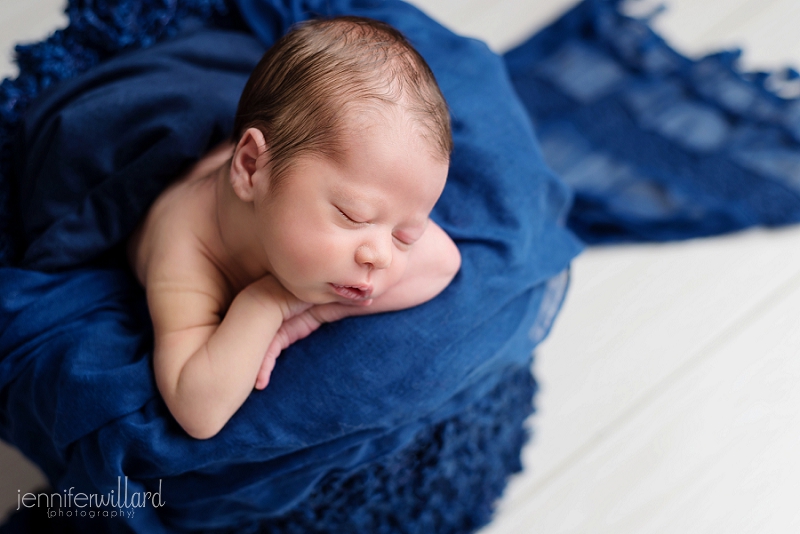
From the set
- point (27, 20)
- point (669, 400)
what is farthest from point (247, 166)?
point (27, 20)

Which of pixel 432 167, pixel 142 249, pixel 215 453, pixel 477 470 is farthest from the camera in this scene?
pixel 477 470

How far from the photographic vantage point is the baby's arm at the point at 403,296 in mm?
869

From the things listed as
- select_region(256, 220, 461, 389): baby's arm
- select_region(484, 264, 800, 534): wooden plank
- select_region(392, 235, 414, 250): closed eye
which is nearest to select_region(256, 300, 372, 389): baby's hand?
select_region(256, 220, 461, 389): baby's arm

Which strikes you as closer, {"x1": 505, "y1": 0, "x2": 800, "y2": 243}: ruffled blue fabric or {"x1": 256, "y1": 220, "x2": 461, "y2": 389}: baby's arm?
{"x1": 256, "y1": 220, "x2": 461, "y2": 389}: baby's arm

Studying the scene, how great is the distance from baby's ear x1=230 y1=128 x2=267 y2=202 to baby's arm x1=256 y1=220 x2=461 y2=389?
17 cm

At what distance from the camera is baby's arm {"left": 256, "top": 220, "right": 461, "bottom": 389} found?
34.2 inches

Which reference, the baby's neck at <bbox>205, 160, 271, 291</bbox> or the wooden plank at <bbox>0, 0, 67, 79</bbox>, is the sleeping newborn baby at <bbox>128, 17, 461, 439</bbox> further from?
the wooden plank at <bbox>0, 0, 67, 79</bbox>

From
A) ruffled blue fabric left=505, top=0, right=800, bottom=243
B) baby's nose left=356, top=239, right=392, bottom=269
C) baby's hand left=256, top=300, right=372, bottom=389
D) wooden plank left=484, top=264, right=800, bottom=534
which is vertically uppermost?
baby's nose left=356, top=239, right=392, bottom=269

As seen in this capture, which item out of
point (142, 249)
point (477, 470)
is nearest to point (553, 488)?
point (477, 470)

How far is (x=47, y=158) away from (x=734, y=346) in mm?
1113

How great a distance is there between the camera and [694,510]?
3.76ft

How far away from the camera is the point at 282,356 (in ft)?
2.95

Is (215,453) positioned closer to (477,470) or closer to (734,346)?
(477,470)

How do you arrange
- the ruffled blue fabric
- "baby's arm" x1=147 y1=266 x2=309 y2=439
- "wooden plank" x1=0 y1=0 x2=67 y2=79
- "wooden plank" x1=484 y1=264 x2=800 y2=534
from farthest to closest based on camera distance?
"wooden plank" x1=0 y1=0 x2=67 y2=79 < the ruffled blue fabric < "wooden plank" x1=484 y1=264 x2=800 y2=534 < "baby's arm" x1=147 y1=266 x2=309 y2=439
